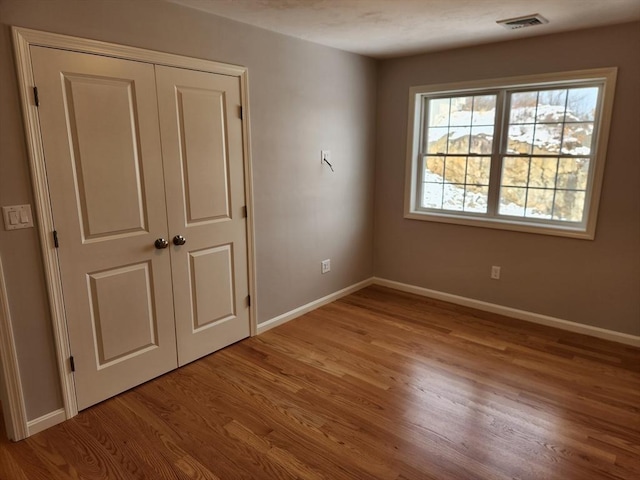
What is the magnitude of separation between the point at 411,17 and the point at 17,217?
105 inches

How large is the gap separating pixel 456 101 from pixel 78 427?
13.1 ft

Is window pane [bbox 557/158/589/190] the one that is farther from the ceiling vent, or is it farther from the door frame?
the door frame

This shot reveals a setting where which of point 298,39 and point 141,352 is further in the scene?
point 298,39

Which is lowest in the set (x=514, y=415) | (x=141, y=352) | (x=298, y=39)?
(x=514, y=415)

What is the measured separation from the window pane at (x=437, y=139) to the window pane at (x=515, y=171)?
0.63m

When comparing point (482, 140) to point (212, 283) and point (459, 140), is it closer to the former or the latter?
point (459, 140)

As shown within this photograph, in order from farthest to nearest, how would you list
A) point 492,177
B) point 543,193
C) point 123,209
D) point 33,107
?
point 492,177
point 543,193
point 123,209
point 33,107

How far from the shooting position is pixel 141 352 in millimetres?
2670

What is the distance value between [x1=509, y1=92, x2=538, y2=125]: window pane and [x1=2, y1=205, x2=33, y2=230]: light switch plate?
3696mm

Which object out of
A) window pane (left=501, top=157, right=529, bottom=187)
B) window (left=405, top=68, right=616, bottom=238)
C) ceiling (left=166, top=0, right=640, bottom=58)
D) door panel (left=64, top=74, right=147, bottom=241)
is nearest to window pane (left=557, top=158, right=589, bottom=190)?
window (left=405, top=68, right=616, bottom=238)

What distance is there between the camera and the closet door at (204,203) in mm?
2660

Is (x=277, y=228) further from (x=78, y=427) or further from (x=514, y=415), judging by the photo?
(x=514, y=415)

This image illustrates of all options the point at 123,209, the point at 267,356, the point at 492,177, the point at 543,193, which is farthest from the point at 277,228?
the point at 543,193

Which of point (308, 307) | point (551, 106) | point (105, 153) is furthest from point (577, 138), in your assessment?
point (105, 153)
